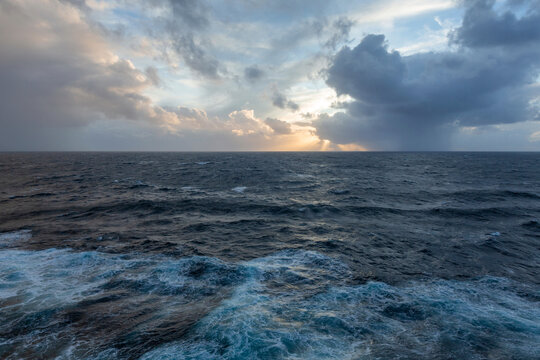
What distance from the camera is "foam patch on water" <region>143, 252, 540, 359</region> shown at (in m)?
8.02

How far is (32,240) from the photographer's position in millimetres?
17438

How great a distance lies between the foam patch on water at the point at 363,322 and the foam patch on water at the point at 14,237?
669 inches

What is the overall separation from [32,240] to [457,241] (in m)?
31.6

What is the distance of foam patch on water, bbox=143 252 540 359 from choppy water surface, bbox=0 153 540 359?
53 mm

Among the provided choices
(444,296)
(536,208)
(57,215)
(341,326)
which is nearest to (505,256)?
(444,296)

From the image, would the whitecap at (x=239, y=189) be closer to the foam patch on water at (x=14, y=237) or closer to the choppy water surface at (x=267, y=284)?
the choppy water surface at (x=267, y=284)

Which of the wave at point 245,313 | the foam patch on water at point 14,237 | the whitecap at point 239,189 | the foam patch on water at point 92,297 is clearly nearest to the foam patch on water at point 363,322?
the wave at point 245,313

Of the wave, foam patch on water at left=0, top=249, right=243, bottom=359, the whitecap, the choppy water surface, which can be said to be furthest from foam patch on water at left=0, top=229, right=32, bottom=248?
the whitecap

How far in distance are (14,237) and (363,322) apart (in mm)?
24227

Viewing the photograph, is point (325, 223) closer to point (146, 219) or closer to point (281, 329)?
point (281, 329)

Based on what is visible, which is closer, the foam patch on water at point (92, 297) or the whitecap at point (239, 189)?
the foam patch on water at point (92, 297)

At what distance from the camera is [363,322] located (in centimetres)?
947

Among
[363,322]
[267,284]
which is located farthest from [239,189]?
[363,322]

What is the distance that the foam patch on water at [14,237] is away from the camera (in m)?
16.8
